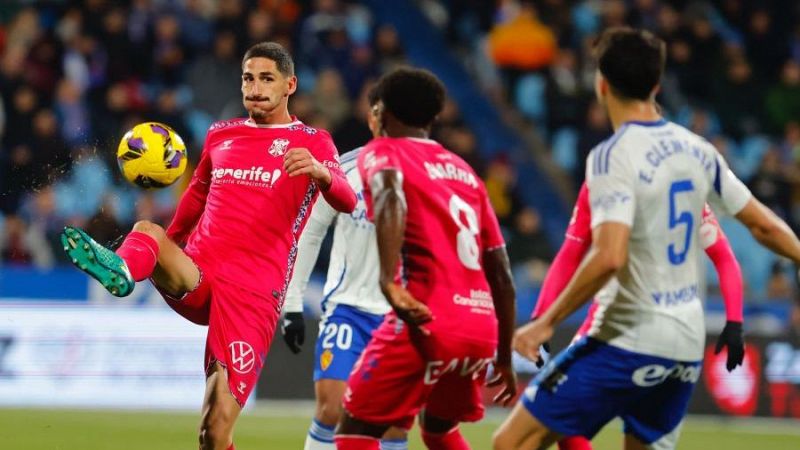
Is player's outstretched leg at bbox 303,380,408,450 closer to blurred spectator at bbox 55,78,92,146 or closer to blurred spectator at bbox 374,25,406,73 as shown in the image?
blurred spectator at bbox 55,78,92,146

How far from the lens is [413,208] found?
5.61m

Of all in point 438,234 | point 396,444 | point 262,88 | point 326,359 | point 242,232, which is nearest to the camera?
point 438,234

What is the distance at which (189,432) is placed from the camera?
1146 cm

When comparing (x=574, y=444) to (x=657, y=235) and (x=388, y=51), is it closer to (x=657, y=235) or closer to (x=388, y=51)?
(x=657, y=235)

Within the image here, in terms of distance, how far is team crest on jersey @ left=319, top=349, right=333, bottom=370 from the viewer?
7.63m

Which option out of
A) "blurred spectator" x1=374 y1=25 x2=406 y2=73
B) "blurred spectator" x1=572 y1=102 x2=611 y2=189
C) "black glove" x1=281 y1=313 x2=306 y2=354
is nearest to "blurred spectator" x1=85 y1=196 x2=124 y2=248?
"blurred spectator" x1=374 y1=25 x2=406 y2=73

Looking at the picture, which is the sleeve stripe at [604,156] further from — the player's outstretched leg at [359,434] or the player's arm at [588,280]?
the player's outstretched leg at [359,434]

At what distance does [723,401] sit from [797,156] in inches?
168

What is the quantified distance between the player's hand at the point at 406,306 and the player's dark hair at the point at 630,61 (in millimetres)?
1149

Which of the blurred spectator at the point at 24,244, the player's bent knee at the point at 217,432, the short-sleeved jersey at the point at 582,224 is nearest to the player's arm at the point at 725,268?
the short-sleeved jersey at the point at 582,224

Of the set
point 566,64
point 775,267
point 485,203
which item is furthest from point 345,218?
point 566,64

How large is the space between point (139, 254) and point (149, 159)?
0.63 metres

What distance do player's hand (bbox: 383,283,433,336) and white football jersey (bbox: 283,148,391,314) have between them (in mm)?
2403

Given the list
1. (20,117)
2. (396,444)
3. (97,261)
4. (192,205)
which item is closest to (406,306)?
(396,444)
